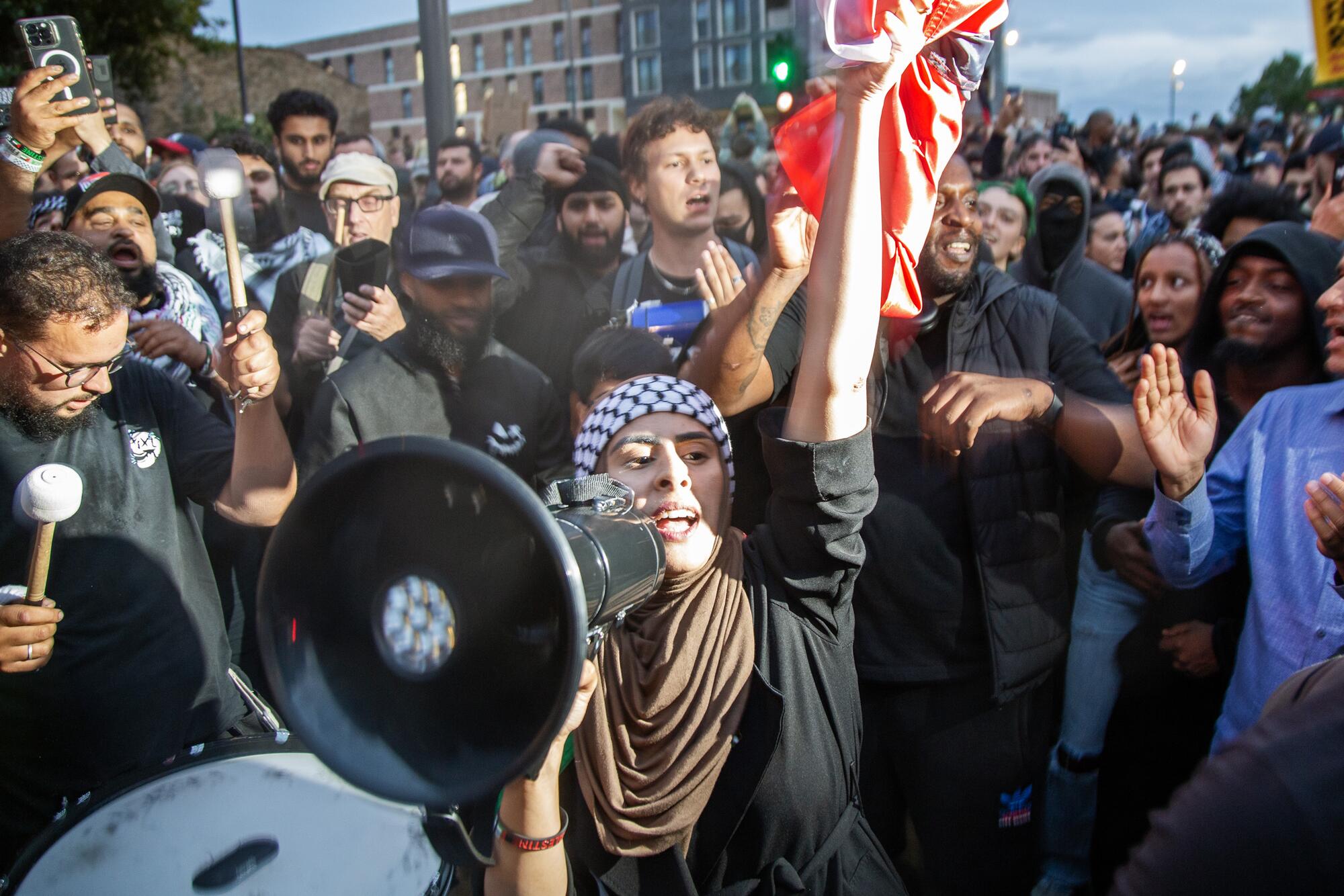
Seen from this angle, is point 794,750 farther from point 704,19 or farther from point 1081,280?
point 704,19

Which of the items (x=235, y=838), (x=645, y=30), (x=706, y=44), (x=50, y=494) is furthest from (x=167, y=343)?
(x=645, y=30)

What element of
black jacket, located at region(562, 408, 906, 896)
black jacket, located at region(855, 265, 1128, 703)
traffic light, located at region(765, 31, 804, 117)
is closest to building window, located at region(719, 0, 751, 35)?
traffic light, located at region(765, 31, 804, 117)

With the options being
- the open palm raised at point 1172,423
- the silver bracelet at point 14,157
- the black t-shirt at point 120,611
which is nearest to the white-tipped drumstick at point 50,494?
the black t-shirt at point 120,611

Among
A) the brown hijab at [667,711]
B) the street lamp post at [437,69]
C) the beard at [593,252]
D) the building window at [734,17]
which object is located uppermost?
the building window at [734,17]

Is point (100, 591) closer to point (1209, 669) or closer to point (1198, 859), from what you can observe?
point (1198, 859)

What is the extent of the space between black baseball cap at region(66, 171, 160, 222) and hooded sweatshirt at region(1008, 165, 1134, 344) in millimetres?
3757

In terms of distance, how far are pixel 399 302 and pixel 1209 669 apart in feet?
10.9

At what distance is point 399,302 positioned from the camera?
13.5 feet

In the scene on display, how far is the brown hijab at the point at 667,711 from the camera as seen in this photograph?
1.74 m

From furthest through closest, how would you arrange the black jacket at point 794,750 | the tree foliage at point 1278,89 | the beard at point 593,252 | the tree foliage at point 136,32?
the tree foliage at point 1278,89 → the tree foliage at point 136,32 → the beard at point 593,252 → the black jacket at point 794,750

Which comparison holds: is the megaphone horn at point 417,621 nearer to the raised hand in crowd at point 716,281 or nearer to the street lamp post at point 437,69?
the raised hand in crowd at point 716,281

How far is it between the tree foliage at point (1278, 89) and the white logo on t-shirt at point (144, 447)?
35.5 meters

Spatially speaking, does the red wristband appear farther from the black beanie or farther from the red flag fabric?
the black beanie

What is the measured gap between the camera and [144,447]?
2375mm
